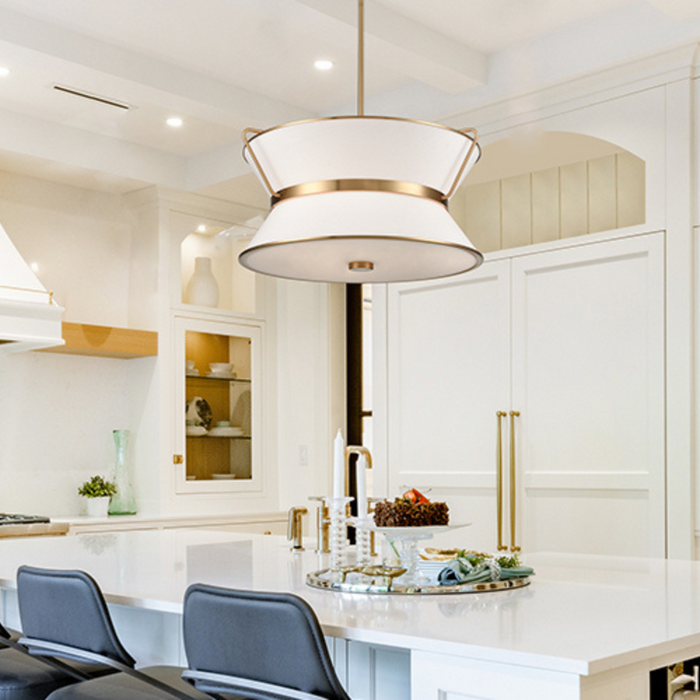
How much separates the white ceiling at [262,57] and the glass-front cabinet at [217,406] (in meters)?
0.99

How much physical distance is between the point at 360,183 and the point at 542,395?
1969 mm

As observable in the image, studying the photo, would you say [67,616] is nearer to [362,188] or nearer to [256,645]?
[256,645]

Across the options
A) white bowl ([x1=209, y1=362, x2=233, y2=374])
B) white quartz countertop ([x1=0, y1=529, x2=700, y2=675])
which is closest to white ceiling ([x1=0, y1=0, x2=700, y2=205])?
white bowl ([x1=209, y1=362, x2=233, y2=374])

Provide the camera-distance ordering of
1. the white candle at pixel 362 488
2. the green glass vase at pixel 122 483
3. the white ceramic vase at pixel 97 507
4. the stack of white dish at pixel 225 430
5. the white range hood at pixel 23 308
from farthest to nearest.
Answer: the stack of white dish at pixel 225 430, the green glass vase at pixel 122 483, the white ceramic vase at pixel 97 507, the white range hood at pixel 23 308, the white candle at pixel 362 488

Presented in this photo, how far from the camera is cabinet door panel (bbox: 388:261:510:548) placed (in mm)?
3822

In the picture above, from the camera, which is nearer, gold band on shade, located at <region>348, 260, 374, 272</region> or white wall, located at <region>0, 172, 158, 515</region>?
gold band on shade, located at <region>348, 260, 374, 272</region>

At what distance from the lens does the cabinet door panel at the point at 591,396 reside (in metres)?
3.33

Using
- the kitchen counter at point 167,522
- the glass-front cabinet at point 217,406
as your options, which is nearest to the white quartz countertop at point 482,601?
the kitchen counter at point 167,522

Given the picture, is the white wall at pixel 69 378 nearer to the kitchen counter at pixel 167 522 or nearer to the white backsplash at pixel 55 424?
the white backsplash at pixel 55 424

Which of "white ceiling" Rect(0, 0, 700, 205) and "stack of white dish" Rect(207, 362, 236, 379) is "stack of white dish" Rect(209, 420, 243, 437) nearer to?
"stack of white dish" Rect(207, 362, 236, 379)

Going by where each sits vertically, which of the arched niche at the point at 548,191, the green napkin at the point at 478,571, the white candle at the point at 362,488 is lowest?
the green napkin at the point at 478,571

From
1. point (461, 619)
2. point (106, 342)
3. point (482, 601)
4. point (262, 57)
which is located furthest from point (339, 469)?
point (106, 342)

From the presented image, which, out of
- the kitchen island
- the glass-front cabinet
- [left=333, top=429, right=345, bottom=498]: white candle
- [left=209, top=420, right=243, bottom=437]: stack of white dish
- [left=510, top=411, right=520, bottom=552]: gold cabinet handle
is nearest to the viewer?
the kitchen island

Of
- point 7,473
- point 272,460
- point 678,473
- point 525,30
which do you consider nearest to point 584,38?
point 525,30
